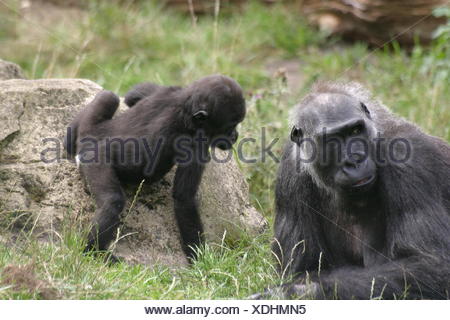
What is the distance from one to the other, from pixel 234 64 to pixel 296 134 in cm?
535

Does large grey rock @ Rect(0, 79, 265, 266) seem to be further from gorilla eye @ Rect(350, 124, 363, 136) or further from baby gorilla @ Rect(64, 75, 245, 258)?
gorilla eye @ Rect(350, 124, 363, 136)

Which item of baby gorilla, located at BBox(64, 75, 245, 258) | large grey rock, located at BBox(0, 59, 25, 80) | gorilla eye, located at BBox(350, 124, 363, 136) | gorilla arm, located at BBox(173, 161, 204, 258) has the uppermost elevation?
large grey rock, located at BBox(0, 59, 25, 80)

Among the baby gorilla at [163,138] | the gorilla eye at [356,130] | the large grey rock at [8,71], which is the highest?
the large grey rock at [8,71]

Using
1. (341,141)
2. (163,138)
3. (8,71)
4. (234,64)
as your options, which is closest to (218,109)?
(163,138)

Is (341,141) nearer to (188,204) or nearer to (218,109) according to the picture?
(218,109)

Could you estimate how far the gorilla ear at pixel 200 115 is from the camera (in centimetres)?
587

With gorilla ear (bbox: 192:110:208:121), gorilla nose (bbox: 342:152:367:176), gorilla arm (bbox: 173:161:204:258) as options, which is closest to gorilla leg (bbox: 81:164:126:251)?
gorilla arm (bbox: 173:161:204:258)

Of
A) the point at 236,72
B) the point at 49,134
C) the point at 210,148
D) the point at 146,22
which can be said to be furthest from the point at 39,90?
the point at 146,22

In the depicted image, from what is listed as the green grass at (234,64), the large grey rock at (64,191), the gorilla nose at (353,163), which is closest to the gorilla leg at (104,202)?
the large grey rock at (64,191)

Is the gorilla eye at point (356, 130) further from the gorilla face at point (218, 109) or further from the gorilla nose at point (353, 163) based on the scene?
the gorilla face at point (218, 109)

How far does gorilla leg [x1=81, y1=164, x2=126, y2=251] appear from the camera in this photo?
5.34 metres

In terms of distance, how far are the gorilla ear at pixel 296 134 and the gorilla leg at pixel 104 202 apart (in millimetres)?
1508

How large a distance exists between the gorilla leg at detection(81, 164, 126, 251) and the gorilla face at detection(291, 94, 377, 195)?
5.22 ft

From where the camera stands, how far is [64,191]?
19.1 ft
